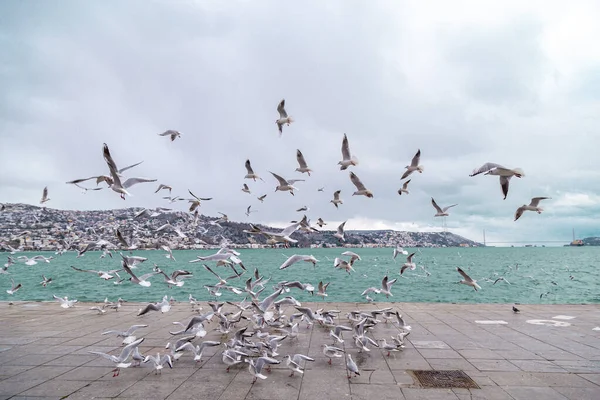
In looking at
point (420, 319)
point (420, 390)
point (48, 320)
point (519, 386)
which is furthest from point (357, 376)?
point (48, 320)

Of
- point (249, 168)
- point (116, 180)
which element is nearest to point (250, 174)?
point (249, 168)

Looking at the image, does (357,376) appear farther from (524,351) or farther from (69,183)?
(69,183)

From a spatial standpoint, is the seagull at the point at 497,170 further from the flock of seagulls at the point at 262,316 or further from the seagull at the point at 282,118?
the seagull at the point at 282,118

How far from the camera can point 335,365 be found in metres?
7.35

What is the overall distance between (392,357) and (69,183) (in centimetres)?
705

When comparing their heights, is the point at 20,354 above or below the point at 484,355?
below

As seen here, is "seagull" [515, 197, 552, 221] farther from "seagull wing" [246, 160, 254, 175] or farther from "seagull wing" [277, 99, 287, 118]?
"seagull wing" [246, 160, 254, 175]

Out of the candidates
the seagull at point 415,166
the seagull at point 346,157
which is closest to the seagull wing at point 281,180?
the seagull at point 346,157

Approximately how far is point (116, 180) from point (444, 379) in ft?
22.6

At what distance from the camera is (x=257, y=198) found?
1194 centimetres

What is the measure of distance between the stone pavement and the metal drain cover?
0.16 meters

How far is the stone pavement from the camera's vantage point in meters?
6.02

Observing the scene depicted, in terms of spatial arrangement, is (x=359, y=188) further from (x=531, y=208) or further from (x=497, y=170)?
(x=497, y=170)

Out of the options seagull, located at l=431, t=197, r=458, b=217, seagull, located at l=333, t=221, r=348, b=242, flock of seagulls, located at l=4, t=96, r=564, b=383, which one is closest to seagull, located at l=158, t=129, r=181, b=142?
flock of seagulls, located at l=4, t=96, r=564, b=383
